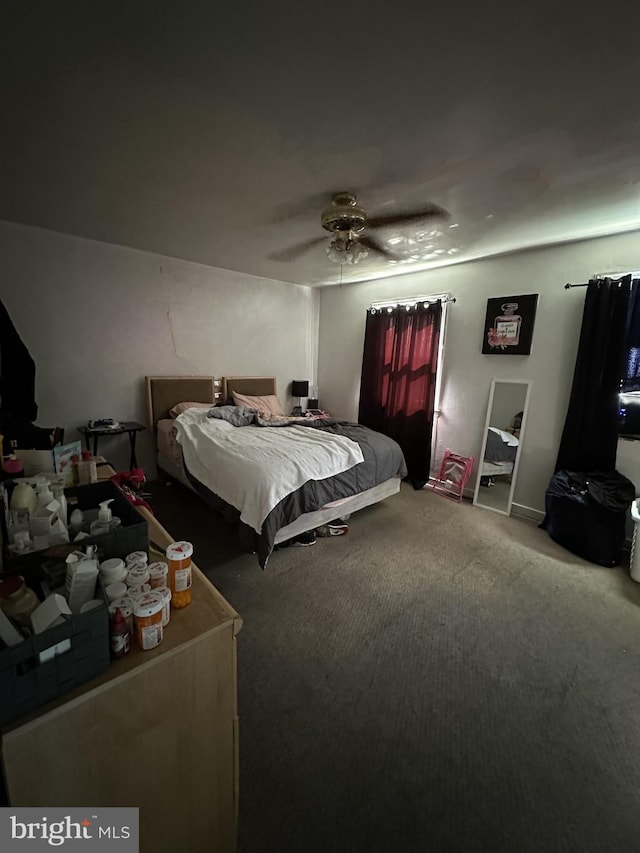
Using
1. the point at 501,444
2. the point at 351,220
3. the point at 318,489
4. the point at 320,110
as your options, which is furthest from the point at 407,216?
the point at 501,444

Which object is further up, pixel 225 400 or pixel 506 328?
pixel 506 328

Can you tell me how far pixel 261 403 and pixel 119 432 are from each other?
61.2 inches

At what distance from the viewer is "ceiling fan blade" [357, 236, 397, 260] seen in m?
2.75

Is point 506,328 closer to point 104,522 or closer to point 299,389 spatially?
point 299,389

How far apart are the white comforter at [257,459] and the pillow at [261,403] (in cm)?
81

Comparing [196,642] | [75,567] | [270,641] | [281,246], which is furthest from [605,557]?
[281,246]

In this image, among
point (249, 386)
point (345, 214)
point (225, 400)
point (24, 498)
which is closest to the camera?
point (24, 498)

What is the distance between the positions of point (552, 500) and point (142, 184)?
143 inches

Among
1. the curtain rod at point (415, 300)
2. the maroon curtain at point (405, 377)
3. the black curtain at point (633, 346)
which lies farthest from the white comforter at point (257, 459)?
the black curtain at point (633, 346)

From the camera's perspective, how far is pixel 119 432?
128 inches

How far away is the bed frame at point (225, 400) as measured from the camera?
8.40 feet

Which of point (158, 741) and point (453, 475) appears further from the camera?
point (453, 475)

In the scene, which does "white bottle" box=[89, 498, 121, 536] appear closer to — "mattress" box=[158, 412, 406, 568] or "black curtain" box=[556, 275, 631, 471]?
"mattress" box=[158, 412, 406, 568]

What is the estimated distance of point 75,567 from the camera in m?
0.72
